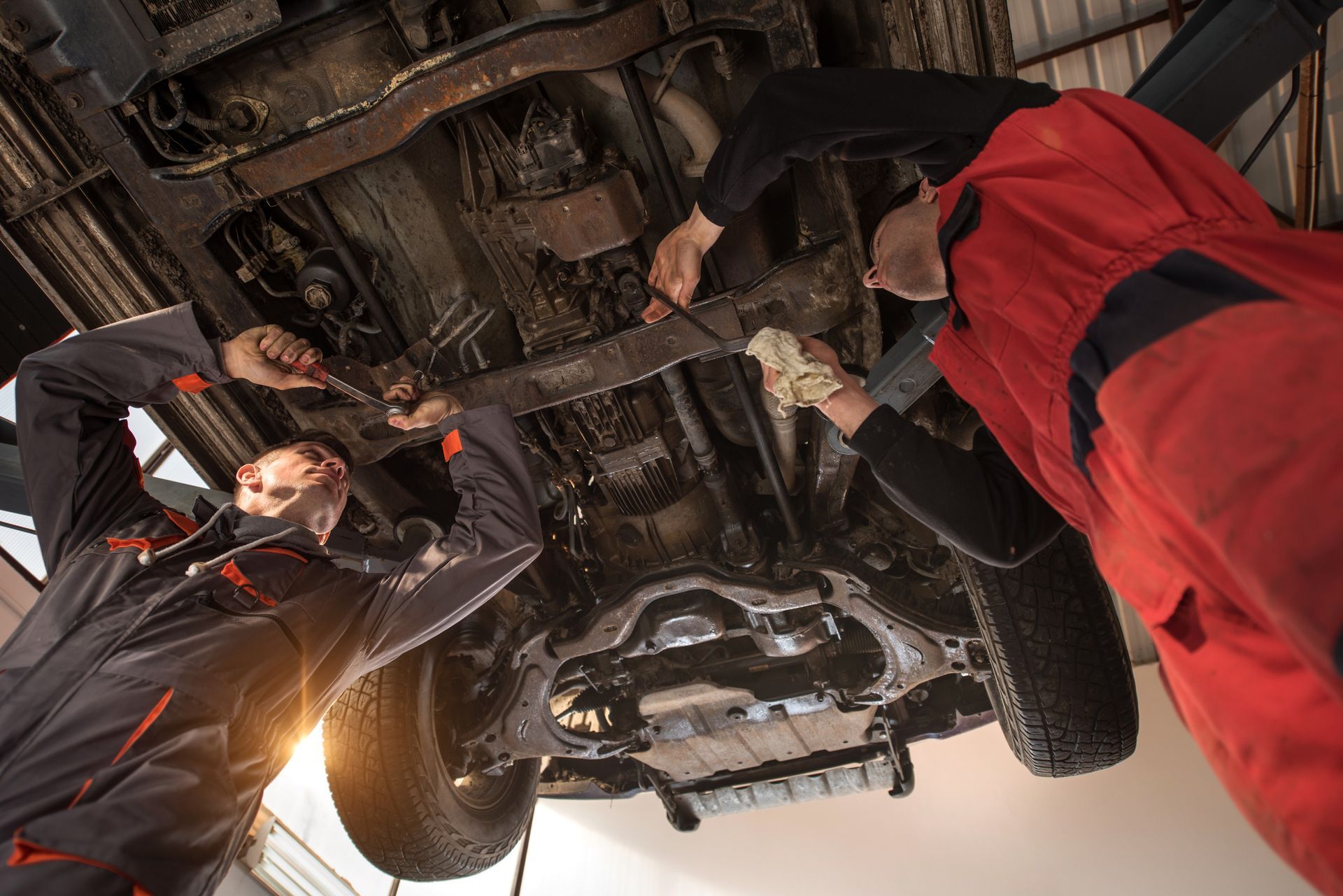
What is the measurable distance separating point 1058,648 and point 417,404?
5.46 ft

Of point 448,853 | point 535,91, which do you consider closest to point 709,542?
point 448,853

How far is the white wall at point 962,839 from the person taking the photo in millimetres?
4062

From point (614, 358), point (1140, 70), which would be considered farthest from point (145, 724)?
point (1140, 70)

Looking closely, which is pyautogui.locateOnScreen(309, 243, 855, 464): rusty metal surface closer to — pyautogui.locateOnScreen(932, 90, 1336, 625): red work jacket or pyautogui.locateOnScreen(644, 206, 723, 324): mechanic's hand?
pyautogui.locateOnScreen(644, 206, 723, 324): mechanic's hand

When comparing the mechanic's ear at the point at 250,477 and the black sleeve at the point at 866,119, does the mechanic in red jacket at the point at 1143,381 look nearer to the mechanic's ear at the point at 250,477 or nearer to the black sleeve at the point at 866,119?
the black sleeve at the point at 866,119

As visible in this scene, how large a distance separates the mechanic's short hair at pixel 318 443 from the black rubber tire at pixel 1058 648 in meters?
1.55

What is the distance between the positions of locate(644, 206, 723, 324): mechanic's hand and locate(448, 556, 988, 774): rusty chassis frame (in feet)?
2.88

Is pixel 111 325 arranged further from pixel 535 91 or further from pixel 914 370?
pixel 914 370

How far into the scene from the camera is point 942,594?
8.02ft

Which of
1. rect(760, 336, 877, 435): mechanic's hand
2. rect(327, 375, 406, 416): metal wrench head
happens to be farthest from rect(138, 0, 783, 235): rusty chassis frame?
rect(760, 336, 877, 435): mechanic's hand

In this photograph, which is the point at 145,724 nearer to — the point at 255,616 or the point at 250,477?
the point at 255,616

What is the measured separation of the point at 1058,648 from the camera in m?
2.08

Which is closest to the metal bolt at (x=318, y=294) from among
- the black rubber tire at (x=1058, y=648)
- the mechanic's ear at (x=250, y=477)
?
the mechanic's ear at (x=250, y=477)

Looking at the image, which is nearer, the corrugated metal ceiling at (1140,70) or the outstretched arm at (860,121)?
the outstretched arm at (860,121)
